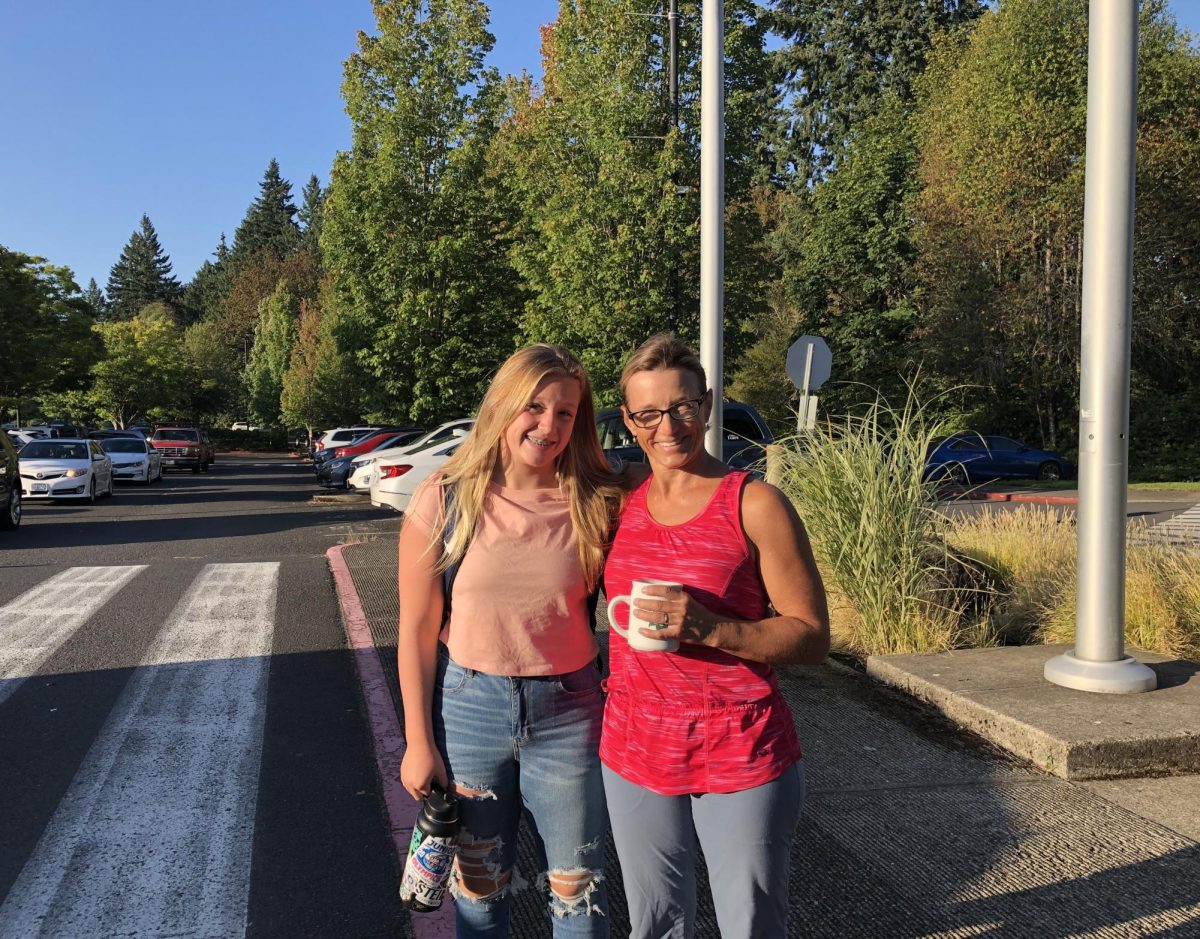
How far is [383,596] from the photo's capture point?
9.24 meters

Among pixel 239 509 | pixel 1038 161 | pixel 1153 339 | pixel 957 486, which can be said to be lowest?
pixel 239 509

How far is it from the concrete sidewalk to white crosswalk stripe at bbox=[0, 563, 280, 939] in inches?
46.4

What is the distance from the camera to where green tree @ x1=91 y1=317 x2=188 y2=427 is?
61.6m

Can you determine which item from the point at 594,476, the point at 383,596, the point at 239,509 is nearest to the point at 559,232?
the point at 239,509

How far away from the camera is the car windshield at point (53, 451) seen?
69.9 feet

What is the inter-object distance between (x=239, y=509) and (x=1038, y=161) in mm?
22487

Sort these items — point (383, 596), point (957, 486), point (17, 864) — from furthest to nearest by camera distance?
point (383, 596) → point (957, 486) → point (17, 864)

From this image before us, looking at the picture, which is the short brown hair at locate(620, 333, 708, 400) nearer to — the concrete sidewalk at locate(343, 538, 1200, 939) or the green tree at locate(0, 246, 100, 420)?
the concrete sidewalk at locate(343, 538, 1200, 939)

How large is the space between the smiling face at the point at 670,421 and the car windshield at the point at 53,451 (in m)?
22.1

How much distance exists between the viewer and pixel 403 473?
1552 centimetres

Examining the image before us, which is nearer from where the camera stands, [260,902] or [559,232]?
[260,902]

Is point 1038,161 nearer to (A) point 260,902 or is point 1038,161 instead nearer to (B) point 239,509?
(B) point 239,509

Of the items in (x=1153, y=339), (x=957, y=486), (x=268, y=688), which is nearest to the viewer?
(x=268, y=688)

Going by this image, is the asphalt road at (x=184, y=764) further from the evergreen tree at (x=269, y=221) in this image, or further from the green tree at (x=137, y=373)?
the evergreen tree at (x=269, y=221)
